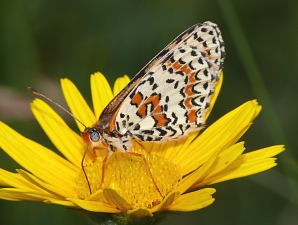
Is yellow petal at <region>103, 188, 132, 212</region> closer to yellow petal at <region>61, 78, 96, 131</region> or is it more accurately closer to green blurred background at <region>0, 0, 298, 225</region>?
yellow petal at <region>61, 78, 96, 131</region>

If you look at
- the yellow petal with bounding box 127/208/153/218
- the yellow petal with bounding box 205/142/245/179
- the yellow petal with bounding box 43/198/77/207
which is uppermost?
the yellow petal with bounding box 43/198/77/207

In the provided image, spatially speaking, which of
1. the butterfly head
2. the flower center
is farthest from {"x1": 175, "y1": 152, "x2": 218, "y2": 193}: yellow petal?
the butterfly head

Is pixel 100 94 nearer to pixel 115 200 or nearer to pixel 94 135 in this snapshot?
pixel 94 135

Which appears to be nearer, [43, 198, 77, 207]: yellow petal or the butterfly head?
[43, 198, 77, 207]: yellow petal

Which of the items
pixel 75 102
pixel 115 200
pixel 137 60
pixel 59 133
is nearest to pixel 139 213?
pixel 115 200

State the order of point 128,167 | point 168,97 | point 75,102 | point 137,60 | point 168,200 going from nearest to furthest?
point 168,200
point 128,167
point 168,97
point 75,102
point 137,60

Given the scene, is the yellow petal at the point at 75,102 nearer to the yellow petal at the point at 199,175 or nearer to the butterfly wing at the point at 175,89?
the butterfly wing at the point at 175,89

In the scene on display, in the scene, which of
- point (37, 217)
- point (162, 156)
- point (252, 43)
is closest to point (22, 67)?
point (37, 217)
